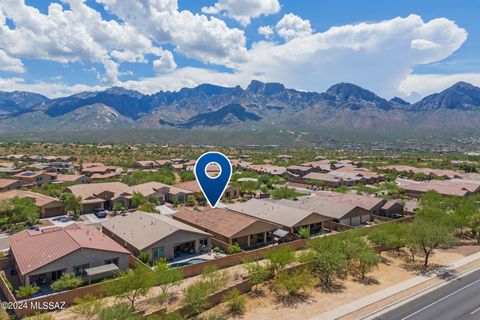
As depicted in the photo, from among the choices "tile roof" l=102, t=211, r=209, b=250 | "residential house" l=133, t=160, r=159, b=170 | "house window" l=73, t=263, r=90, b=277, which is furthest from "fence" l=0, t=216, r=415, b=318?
"residential house" l=133, t=160, r=159, b=170

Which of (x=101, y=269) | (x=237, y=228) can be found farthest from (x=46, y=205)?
(x=237, y=228)

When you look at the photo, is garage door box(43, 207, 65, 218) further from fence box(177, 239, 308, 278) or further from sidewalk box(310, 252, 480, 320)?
sidewalk box(310, 252, 480, 320)

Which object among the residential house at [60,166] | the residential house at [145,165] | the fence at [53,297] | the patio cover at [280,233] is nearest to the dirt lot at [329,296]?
the fence at [53,297]

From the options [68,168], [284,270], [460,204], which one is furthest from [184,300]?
[68,168]

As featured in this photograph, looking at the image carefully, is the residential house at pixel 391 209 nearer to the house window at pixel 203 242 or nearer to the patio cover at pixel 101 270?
the house window at pixel 203 242

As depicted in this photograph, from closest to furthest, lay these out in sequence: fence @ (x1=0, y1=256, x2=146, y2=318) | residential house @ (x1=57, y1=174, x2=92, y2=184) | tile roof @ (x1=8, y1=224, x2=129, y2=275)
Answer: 1. fence @ (x1=0, y1=256, x2=146, y2=318)
2. tile roof @ (x1=8, y1=224, x2=129, y2=275)
3. residential house @ (x1=57, y1=174, x2=92, y2=184)

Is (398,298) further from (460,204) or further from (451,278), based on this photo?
(460,204)

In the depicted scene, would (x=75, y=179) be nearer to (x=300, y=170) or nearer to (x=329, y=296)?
(x=300, y=170)
